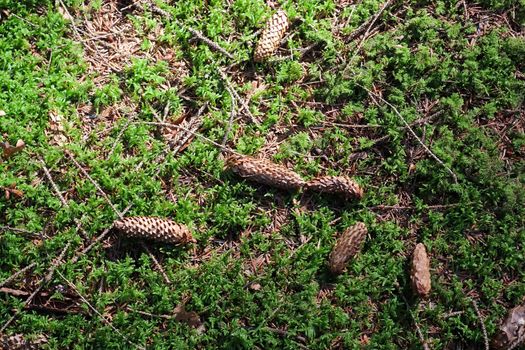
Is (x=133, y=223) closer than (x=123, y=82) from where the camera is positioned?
Yes

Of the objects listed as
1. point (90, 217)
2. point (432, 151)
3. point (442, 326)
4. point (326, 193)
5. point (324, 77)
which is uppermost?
point (324, 77)

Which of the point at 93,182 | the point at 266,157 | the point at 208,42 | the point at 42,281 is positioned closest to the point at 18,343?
the point at 42,281

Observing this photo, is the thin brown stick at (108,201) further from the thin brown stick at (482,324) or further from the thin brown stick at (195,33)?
the thin brown stick at (482,324)

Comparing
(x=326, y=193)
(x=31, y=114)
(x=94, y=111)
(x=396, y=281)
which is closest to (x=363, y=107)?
(x=326, y=193)

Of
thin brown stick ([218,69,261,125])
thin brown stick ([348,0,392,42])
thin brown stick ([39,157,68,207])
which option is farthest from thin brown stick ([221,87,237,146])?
thin brown stick ([39,157,68,207])

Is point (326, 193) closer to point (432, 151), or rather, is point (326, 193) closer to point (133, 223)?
point (432, 151)

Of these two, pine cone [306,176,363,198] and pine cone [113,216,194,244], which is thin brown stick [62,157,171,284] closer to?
pine cone [113,216,194,244]

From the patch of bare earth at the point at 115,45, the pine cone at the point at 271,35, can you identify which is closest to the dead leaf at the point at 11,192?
the patch of bare earth at the point at 115,45
